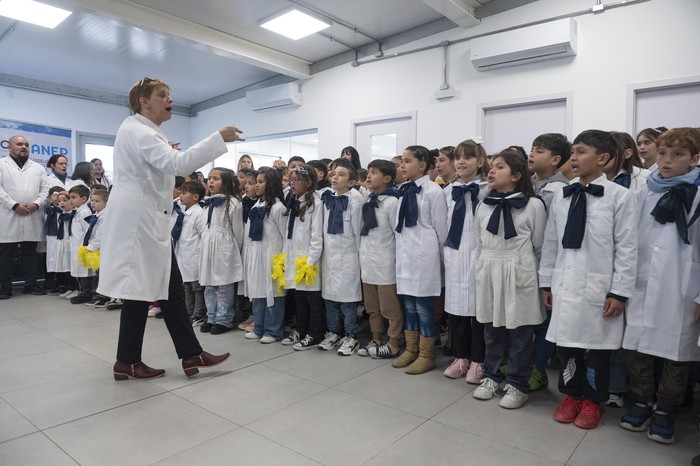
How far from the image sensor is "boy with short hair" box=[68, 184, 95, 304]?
Answer: 5.09 m

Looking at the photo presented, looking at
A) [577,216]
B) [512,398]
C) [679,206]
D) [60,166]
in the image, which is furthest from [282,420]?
[60,166]

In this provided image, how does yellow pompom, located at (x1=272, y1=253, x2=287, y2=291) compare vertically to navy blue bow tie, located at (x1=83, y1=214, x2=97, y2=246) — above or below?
below

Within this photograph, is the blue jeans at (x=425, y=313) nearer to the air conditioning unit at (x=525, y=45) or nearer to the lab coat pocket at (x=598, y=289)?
the lab coat pocket at (x=598, y=289)

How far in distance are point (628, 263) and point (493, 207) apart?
71 centimetres

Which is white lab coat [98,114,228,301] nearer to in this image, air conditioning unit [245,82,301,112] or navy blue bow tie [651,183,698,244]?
navy blue bow tie [651,183,698,244]

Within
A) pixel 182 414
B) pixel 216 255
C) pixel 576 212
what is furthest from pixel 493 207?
pixel 216 255

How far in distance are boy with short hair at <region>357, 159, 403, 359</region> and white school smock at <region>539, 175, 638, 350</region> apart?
3.80 ft

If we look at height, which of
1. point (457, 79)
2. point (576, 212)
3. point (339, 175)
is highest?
point (457, 79)

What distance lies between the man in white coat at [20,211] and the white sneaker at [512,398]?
5668 millimetres

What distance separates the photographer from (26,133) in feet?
26.7

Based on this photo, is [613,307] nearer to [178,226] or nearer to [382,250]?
[382,250]

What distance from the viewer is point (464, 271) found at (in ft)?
8.87

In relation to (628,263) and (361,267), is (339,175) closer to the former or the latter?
(361,267)

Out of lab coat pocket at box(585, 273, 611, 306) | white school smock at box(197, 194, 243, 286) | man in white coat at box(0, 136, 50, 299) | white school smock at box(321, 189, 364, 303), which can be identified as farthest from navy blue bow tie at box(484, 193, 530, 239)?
man in white coat at box(0, 136, 50, 299)
